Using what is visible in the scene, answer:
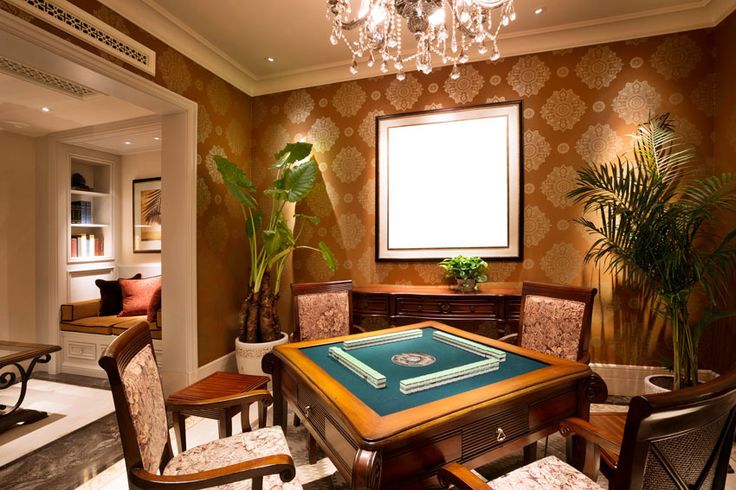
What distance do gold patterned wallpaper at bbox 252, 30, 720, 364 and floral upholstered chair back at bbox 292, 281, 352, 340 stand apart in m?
0.87

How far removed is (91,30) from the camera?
2.26m

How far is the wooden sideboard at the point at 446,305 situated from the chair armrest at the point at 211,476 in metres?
2.07

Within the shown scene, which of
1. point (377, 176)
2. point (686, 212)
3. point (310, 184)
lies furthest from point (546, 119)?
point (310, 184)

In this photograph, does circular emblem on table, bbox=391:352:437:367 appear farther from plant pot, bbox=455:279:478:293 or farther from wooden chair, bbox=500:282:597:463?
plant pot, bbox=455:279:478:293

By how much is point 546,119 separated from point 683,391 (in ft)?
9.65

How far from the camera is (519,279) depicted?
10.5 feet

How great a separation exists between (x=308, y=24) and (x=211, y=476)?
314cm

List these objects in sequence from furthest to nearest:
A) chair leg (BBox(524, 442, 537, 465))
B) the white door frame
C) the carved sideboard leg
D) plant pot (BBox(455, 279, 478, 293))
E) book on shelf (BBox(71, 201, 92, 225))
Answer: book on shelf (BBox(71, 201, 92, 225))
plant pot (BBox(455, 279, 478, 293))
the white door frame
chair leg (BBox(524, 442, 537, 465))
the carved sideboard leg

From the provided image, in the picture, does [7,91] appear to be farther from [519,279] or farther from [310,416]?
[519,279]

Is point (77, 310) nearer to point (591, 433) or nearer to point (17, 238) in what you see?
point (17, 238)

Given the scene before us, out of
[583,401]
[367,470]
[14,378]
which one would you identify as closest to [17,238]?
[14,378]

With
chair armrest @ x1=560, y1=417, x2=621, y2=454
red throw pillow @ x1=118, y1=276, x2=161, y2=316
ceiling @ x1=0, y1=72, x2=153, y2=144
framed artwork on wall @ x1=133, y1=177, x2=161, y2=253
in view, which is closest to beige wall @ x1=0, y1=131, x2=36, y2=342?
ceiling @ x1=0, y1=72, x2=153, y2=144

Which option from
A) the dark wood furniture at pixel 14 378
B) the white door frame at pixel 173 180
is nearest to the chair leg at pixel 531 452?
the white door frame at pixel 173 180

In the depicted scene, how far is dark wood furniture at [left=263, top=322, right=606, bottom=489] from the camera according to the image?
1.01 m
